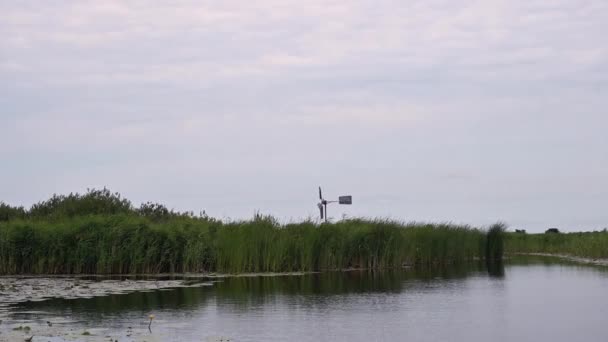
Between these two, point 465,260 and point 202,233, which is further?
point 465,260

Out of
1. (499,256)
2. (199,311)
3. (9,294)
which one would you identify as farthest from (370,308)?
(499,256)

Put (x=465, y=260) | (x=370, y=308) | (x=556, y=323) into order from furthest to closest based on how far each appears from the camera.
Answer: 1. (x=465, y=260)
2. (x=370, y=308)
3. (x=556, y=323)

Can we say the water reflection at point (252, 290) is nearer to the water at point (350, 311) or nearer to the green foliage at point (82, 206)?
the water at point (350, 311)

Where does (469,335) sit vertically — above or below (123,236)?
below

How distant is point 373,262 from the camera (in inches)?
1208

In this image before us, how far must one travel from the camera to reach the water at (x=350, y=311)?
1261 cm

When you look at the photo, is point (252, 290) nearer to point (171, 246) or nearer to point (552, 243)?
point (171, 246)

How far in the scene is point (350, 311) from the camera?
611 inches

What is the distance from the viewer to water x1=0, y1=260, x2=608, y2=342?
41.4 ft

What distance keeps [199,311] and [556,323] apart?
6.40 meters

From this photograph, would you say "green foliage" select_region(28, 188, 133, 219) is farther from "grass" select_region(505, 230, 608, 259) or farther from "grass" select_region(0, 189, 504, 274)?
"grass" select_region(505, 230, 608, 259)

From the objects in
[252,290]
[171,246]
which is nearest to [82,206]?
[171,246]

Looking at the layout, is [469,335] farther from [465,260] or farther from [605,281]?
[465,260]

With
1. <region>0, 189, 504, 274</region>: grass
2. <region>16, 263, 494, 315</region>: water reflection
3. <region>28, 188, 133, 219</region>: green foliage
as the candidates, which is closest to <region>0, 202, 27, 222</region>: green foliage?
<region>28, 188, 133, 219</region>: green foliage
